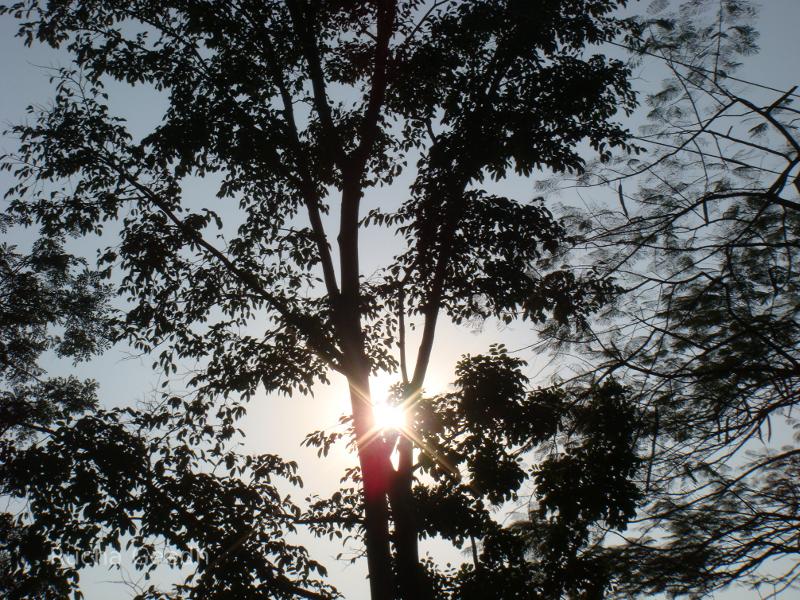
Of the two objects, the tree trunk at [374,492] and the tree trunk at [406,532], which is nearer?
the tree trunk at [374,492]

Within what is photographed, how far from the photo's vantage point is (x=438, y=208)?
28.0ft

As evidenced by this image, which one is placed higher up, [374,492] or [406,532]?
[374,492]

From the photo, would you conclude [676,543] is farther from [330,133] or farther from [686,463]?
[330,133]

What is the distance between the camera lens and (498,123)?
8586 mm

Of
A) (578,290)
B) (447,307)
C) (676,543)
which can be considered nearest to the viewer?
(676,543)

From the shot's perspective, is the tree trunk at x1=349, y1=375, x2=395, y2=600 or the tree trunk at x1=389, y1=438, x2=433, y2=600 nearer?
the tree trunk at x1=349, y1=375, x2=395, y2=600

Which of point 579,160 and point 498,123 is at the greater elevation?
point 498,123

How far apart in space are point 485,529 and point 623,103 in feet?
23.0

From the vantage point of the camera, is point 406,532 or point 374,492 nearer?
point 374,492

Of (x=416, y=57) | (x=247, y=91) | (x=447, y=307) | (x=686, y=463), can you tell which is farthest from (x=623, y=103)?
(x=686, y=463)

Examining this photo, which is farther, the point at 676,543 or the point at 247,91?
the point at 247,91

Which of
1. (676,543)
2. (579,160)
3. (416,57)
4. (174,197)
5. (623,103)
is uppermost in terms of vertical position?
(416,57)

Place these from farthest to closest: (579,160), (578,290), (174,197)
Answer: (174,197) → (579,160) → (578,290)

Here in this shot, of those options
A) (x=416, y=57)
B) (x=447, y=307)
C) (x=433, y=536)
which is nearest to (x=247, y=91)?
(x=416, y=57)
